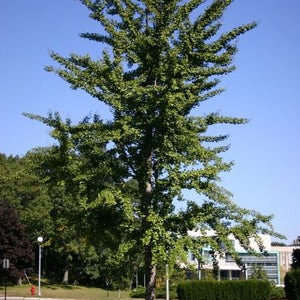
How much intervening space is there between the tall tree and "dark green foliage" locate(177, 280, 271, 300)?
14.1 meters

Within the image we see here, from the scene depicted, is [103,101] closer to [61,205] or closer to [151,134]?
[151,134]

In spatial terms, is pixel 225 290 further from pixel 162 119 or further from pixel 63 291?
pixel 63 291

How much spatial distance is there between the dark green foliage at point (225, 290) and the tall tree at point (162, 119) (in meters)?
14.1

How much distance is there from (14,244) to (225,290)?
26222 millimetres

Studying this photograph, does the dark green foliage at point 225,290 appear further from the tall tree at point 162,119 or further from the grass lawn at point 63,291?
the grass lawn at point 63,291

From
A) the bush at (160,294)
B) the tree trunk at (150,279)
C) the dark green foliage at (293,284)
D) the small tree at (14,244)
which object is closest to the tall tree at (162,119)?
the tree trunk at (150,279)

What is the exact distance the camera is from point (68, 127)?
40.3ft

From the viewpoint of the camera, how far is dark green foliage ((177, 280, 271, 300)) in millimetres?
25422

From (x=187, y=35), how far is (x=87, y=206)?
4911 mm

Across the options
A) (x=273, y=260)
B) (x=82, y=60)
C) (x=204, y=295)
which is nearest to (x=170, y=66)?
(x=82, y=60)

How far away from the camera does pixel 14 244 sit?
4650 centimetres

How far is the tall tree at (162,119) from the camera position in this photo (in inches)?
463

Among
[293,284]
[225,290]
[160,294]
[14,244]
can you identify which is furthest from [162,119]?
[14,244]

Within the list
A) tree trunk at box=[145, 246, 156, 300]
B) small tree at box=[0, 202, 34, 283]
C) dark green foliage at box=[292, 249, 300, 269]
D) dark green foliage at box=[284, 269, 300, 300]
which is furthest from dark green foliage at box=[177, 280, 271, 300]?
small tree at box=[0, 202, 34, 283]
